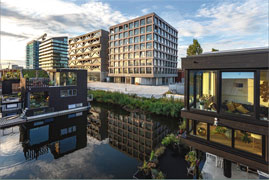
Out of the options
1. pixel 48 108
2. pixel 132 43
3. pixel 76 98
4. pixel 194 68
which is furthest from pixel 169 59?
pixel 194 68

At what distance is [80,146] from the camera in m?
13.4

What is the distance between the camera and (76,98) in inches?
865

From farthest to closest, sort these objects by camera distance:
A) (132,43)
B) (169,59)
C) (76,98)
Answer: (169,59) < (132,43) < (76,98)

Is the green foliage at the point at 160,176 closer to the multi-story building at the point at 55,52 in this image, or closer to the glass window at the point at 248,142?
the glass window at the point at 248,142

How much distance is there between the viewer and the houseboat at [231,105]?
5.64 metres

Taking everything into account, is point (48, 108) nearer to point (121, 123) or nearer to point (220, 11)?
point (121, 123)

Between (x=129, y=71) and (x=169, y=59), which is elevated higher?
(x=169, y=59)

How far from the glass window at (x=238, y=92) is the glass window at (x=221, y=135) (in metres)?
0.98

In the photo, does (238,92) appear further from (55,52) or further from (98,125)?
(55,52)

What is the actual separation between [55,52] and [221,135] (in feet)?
336


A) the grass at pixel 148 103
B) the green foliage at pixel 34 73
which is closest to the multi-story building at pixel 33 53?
the grass at pixel 148 103

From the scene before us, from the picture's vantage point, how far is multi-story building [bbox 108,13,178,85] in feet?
160

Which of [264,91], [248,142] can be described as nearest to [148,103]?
[248,142]

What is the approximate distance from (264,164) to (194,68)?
4.66 m
